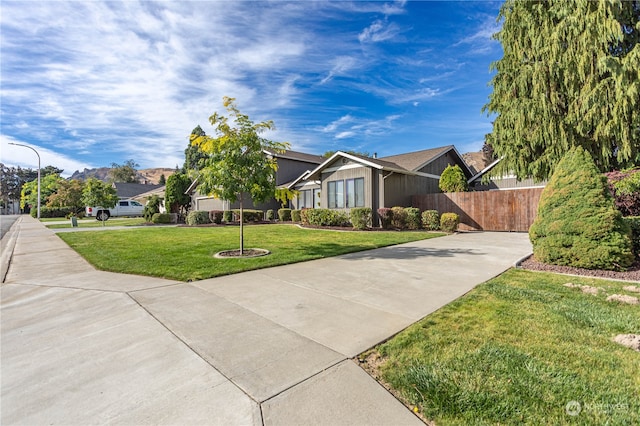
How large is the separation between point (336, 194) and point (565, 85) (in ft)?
37.7

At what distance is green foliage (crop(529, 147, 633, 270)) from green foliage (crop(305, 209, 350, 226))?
10.5 meters

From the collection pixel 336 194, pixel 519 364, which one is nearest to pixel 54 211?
pixel 336 194

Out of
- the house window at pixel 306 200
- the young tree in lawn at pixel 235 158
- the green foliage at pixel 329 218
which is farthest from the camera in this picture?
the house window at pixel 306 200

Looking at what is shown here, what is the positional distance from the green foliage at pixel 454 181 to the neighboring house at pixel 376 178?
1359mm

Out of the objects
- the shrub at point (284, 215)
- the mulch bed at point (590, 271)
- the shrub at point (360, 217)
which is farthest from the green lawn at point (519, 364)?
the shrub at point (284, 215)

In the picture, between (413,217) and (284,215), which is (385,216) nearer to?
(413,217)

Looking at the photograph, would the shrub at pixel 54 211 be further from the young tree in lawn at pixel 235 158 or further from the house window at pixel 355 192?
the young tree in lawn at pixel 235 158

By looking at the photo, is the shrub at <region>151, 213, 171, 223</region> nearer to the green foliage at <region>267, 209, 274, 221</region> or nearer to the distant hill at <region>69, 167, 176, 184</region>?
the green foliage at <region>267, 209, 274, 221</region>

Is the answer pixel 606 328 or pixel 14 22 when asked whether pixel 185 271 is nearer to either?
pixel 606 328

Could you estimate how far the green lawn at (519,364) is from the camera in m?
1.87

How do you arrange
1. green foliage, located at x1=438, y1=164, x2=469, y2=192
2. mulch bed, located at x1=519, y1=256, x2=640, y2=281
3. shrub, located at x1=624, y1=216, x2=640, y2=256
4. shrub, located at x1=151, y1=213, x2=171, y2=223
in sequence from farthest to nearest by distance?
shrub, located at x1=151, y1=213, x2=171, y2=223 < green foliage, located at x1=438, y1=164, x2=469, y2=192 < shrub, located at x1=624, y1=216, x2=640, y2=256 < mulch bed, located at x1=519, y1=256, x2=640, y2=281

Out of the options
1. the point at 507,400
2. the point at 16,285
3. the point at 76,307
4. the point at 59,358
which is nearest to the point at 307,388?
the point at 507,400

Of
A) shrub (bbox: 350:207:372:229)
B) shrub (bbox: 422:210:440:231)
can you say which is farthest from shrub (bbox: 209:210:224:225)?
shrub (bbox: 422:210:440:231)

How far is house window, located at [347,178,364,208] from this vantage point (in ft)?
54.5
